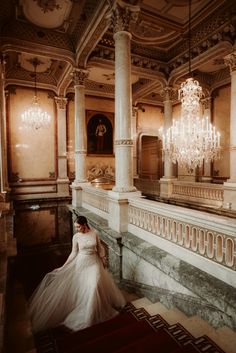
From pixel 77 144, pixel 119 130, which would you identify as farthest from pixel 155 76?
pixel 119 130

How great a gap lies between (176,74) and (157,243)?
6726 mm

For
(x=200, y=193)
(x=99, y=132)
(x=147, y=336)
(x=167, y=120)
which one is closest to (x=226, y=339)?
(x=147, y=336)

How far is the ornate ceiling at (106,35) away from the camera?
214 inches

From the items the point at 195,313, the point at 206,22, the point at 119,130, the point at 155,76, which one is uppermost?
the point at 206,22

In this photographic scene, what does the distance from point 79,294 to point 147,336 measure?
1.26 m

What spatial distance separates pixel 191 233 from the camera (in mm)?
3061

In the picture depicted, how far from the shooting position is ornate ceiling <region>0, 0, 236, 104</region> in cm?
545

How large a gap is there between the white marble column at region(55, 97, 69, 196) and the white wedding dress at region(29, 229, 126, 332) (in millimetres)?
6882

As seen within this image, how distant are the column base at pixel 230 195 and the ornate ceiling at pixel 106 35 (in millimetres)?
3765

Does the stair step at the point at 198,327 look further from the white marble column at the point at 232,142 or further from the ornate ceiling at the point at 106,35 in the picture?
the ornate ceiling at the point at 106,35

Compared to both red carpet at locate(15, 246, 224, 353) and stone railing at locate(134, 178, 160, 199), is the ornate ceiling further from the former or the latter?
red carpet at locate(15, 246, 224, 353)

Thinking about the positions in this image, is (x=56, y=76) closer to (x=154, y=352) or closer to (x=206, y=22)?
(x=206, y=22)

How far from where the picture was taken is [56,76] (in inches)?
375

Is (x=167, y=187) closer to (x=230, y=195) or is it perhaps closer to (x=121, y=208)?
(x=230, y=195)
